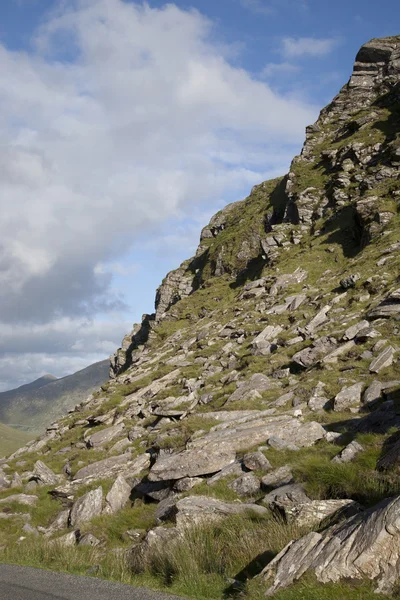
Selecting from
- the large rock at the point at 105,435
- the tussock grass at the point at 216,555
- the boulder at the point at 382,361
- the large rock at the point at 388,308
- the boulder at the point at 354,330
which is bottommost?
the tussock grass at the point at 216,555

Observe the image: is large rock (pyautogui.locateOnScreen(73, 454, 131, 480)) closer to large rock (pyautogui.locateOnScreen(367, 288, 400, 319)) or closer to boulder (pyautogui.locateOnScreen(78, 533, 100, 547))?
Result: boulder (pyautogui.locateOnScreen(78, 533, 100, 547))

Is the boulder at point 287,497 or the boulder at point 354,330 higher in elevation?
the boulder at point 354,330

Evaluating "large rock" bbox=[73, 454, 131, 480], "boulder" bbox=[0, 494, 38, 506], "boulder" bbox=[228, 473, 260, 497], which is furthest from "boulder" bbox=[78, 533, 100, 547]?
"boulder" bbox=[0, 494, 38, 506]

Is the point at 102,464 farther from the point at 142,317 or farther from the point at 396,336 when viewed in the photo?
the point at 142,317

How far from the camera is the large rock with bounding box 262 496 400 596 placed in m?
6.74

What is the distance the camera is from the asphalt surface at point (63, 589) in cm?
810

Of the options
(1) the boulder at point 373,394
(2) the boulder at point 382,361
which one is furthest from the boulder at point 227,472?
→ (2) the boulder at point 382,361

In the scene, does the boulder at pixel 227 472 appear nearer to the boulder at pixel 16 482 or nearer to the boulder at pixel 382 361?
the boulder at pixel 382 361

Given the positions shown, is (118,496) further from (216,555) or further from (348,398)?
(348,398)

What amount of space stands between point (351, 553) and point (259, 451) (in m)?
8.11

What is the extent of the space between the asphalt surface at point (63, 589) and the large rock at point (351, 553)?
7.30ft

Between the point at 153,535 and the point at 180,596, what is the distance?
10.8 feet

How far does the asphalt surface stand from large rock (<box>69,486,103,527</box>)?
18.5ft

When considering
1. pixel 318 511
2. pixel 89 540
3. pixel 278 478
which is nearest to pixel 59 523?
pixel 89 540
